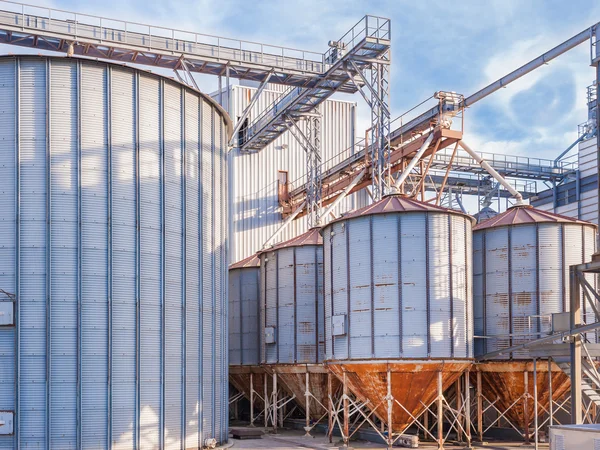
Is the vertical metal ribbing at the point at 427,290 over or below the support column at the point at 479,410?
over

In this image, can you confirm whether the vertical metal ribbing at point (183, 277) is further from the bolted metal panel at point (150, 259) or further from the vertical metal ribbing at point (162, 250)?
the bolted metal panel at point (150, 259)

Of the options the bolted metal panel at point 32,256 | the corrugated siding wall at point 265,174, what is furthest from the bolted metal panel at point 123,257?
the corrugated siding wall at point 265,174

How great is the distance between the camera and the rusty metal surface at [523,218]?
30.1m

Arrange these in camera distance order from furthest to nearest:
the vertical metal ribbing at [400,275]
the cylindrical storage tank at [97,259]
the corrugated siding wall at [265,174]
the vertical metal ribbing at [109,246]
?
1. the corrugated siding wall at [265,174]
2. the vertical metal ribbing at [400,275]
3. the vertical metal ribbing at [109,246]
4. the cylindrical storage tank at [97,259]

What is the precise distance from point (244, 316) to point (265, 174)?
55.1 ft

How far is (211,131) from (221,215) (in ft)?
11.0

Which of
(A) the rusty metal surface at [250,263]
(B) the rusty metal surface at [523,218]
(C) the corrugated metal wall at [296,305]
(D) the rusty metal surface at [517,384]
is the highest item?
(B) the rusty metal surface at [523,218]

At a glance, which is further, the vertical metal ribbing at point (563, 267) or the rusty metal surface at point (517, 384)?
the vertical metal ribbing at point (563, 267)

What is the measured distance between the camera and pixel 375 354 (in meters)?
27.3

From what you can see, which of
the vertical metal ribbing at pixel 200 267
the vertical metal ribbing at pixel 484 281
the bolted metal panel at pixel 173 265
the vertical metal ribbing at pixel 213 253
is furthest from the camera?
the vertical metal ribbing at pixel 484 281

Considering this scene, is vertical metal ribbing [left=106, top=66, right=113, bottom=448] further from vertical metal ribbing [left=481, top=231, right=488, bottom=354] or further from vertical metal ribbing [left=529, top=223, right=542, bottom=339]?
vertical metal ribbing [left=529, top=223, right=542, bottom=339]

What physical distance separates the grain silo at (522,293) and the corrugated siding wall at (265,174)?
2323 cm

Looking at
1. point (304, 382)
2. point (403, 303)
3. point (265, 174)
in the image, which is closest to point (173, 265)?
point (403, 303)

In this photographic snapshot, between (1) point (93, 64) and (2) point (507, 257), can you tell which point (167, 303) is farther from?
(2) point (507, 257)
